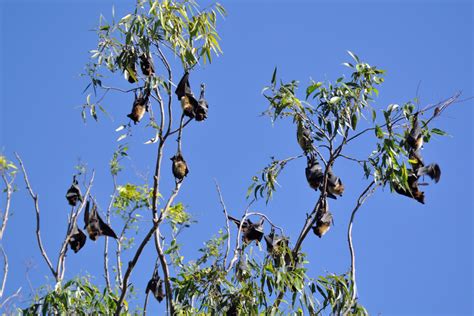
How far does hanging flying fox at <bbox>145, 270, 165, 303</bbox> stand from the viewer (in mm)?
8734

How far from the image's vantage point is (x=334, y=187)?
7891 mm

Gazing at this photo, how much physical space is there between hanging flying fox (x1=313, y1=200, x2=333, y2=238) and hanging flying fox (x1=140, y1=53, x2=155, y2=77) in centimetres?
181

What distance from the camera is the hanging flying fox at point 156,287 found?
344 inches

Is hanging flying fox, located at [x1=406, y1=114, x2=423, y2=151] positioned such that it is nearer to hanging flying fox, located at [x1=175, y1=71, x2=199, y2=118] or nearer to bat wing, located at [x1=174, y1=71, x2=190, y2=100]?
hanging flying fox, located at [x1=175, y1=71, x2=199, y2=118]

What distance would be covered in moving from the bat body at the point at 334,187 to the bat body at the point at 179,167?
120cm

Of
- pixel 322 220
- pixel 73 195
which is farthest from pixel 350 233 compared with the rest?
pixel 73 195

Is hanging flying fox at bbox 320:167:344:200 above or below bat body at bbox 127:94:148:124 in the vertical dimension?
below

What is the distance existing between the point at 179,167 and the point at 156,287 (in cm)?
132

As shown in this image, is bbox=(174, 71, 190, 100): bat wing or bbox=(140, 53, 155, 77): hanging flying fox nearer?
bbox=(140, 53, 155, 77): hanging flying fox

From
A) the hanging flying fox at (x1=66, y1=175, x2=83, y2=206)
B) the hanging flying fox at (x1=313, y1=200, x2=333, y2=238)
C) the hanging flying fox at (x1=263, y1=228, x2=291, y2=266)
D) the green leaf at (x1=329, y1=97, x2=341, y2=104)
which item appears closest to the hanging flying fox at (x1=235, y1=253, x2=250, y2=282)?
the hanging flying fox at (x1=263, y1=228, x2=291, y2=266)

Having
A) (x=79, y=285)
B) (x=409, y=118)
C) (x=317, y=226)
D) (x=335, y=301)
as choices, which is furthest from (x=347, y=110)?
(x=79, y=285)

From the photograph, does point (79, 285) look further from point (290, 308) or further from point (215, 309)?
point (290, 308)

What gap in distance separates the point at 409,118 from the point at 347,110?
47 centimetres

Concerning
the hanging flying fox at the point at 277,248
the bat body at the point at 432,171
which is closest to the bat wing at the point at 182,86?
the hanging flying fox at the point at 277,248
